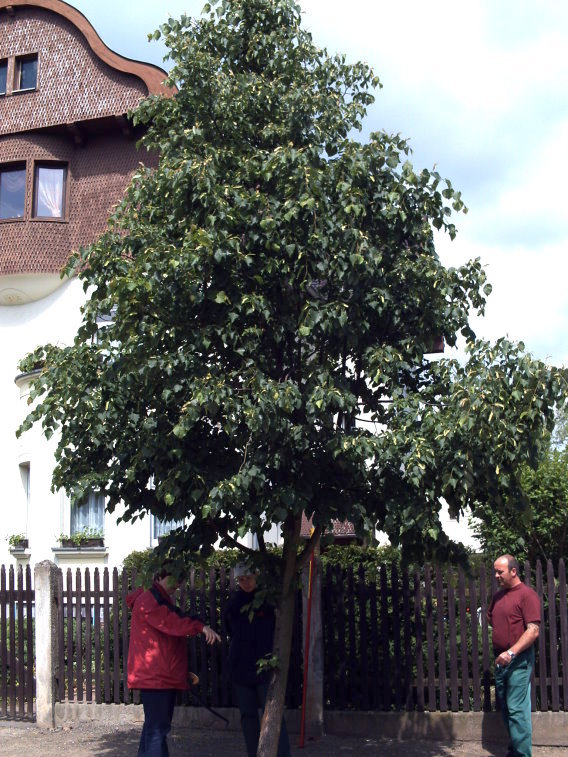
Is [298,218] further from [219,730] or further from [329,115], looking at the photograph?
[219,730]

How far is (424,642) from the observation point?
938 cm

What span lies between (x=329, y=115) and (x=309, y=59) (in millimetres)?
639

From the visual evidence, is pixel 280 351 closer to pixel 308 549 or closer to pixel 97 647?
pixel 308 549

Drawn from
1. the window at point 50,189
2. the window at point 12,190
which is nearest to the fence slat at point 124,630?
the window at point 50,189

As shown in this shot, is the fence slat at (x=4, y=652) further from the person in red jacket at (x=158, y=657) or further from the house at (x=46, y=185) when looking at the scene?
the house at (x=46, y=185)

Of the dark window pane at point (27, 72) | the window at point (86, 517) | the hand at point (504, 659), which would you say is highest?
the dark window pane at point (27, 72)

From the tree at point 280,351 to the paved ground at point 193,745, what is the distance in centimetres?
214

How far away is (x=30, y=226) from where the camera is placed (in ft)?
67.3

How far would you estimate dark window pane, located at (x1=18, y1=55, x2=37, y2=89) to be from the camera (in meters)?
22.0

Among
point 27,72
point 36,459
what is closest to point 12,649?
point 36,459

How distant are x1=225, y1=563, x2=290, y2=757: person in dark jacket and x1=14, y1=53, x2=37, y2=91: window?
57.0 feet

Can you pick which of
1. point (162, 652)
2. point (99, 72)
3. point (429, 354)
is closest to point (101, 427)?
point (162, 652)

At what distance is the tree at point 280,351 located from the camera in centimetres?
635

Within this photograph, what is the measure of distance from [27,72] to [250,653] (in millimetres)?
18208
